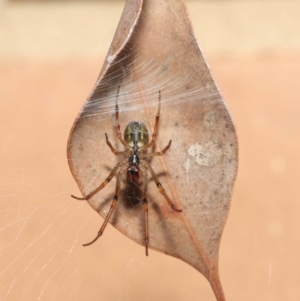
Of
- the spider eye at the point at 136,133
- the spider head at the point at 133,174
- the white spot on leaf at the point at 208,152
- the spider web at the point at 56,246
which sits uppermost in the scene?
the spider eye at the point at 136,133

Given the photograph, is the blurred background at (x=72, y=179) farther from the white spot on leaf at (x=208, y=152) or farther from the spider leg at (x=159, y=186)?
the white spot on leaf at (x=208, y=152)

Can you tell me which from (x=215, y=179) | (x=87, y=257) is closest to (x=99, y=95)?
(x=215, y=179)

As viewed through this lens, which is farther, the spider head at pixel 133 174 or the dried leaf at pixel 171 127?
the spider head at pixel 133 174

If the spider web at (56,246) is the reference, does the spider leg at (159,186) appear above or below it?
above

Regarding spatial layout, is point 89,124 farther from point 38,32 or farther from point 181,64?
point 38,32

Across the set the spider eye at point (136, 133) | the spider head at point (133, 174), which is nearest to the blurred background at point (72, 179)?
the spider head at point (133, 174)
